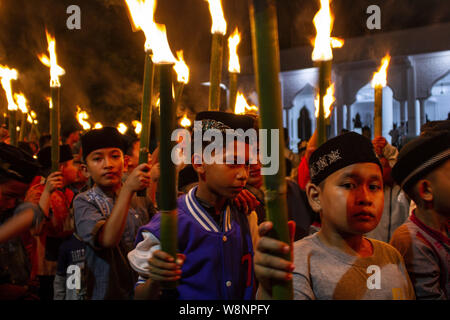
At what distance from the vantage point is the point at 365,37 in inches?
625

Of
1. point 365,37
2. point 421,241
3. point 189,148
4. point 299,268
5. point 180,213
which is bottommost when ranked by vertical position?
point 299,268

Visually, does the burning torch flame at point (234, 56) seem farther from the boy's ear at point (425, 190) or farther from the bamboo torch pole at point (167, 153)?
the bamboo torch pole at point (167, 153)

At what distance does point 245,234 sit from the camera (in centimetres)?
232

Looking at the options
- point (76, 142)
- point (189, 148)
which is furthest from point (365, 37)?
point (189, 148)

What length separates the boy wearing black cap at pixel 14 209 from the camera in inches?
87.5

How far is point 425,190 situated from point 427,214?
0.47ft

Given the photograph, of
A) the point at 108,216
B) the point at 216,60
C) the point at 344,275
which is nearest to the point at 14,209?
the point at 108,216

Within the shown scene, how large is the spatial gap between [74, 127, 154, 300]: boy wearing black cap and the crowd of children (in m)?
0.01

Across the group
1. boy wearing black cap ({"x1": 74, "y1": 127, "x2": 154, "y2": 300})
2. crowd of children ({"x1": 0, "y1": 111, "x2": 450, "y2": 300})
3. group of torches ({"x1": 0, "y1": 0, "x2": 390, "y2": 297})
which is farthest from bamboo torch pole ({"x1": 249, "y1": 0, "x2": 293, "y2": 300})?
boy wearing black cap ({"x1": 74, "y1": 127, "x2": 154, "y2": 300})

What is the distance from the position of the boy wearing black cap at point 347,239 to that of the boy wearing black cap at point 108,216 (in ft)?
3.12

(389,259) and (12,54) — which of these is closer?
(389,259)

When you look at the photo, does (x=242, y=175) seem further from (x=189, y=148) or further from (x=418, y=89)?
(x=418, y=89)

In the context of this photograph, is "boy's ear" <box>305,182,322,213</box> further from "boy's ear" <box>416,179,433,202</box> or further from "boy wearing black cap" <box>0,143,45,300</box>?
"boy wearing black cap" <box>0,143,45,300</box>
